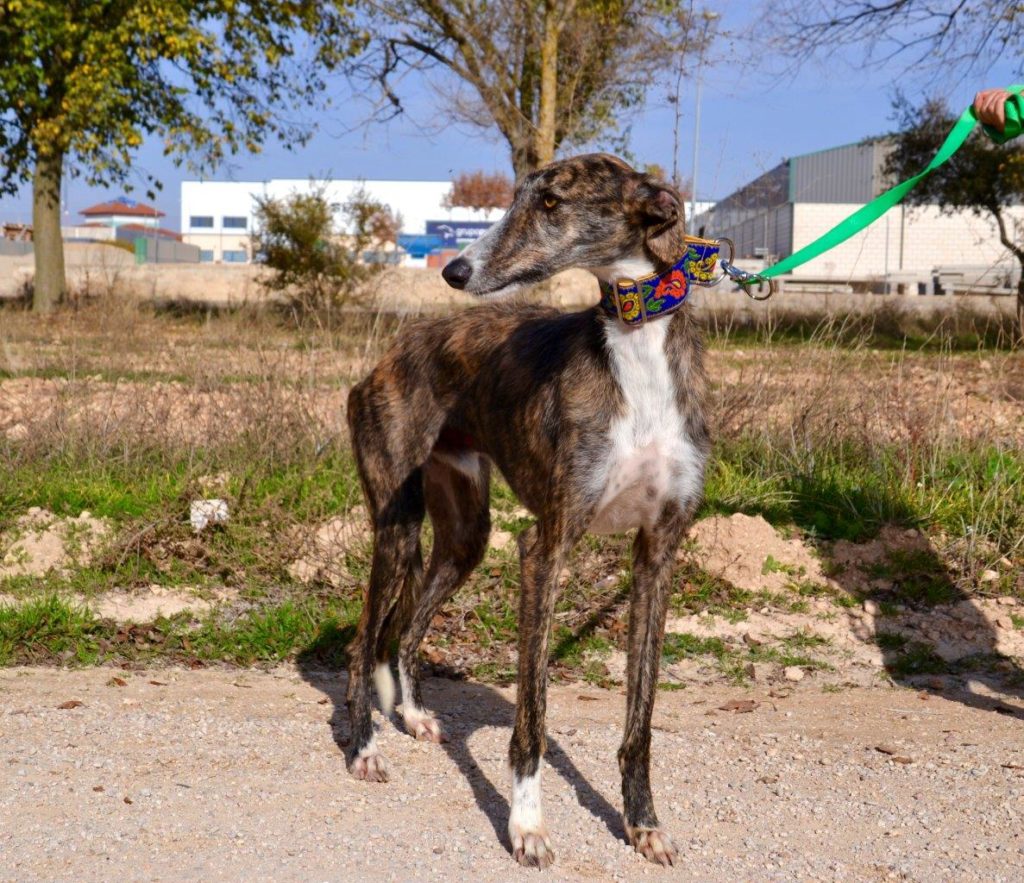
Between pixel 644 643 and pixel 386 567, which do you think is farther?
pixel 386 567

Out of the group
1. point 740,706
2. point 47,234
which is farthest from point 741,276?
point 47,234

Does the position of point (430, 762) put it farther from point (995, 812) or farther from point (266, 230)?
point (266, 230)

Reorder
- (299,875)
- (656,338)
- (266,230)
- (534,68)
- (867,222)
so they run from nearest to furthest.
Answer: (299,875)
(656,338)
(867,222)
(534,68)
(266,230)

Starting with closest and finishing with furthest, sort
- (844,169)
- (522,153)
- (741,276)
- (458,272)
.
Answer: (458,272), (741,276), (522,153), (844,169)

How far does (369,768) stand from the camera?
419 centimetres

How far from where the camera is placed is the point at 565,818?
381 cm

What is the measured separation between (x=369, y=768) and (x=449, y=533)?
1077 mm

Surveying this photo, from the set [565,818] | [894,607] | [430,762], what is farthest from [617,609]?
[565,818]

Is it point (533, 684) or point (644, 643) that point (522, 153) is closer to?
point (644, 643)

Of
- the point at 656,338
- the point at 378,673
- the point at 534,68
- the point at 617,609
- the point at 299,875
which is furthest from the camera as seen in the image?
the point at 534,68

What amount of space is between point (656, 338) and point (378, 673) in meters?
1.95

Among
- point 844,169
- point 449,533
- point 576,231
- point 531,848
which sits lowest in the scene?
point 531,848

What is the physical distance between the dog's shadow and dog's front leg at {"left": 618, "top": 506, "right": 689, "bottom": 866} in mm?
162

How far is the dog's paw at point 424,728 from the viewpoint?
4605mm
